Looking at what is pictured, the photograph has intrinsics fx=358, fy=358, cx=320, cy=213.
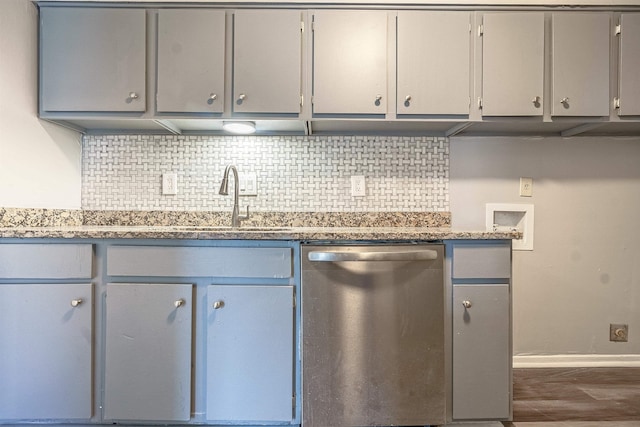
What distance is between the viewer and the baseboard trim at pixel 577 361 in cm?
202

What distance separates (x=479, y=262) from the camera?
4.55 ft

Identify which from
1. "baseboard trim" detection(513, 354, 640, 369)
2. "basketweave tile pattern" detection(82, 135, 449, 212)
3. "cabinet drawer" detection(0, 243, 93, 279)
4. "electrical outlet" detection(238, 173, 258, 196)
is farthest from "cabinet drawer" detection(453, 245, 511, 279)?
"cabinet drawer" detection(0, 243, 93, 279)

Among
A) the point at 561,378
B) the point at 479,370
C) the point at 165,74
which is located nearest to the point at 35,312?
the point at 165,74

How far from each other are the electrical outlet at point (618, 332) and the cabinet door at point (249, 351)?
188 centimetres

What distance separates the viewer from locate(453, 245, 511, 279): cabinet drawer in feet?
4.54

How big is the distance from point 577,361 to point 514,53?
5.63 feet

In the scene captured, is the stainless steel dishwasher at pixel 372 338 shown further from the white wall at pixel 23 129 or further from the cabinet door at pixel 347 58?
the white wall at pixel 23 129

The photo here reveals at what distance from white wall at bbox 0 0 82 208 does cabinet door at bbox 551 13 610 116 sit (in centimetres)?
240

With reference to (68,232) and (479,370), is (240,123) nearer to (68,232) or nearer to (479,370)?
(68,232)

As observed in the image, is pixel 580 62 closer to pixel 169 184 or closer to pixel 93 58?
pixel 169 184

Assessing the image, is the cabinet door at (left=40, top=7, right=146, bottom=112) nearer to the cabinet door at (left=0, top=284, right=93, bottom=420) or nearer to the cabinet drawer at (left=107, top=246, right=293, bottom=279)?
the cabinet drawer at (left=107, top=246, right=293, bottom=279)

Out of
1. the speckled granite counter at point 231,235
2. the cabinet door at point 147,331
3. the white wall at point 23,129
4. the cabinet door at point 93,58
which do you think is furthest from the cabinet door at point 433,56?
the white wall at point 23,129

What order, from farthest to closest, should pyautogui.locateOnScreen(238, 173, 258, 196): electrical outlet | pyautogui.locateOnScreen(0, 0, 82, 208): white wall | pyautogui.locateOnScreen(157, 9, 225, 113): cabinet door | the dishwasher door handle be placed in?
pyautogui.locateOnScreen(238, 173, 258, 196): electrical outlet
pyautogui.locateOnScreen(157, 9, 225, 113): cabinet door
pyautogui.locateOnScreen(0, 0, 82, 208): white wall
the dishwasher door handle

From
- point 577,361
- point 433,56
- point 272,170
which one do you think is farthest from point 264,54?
point 577,361
